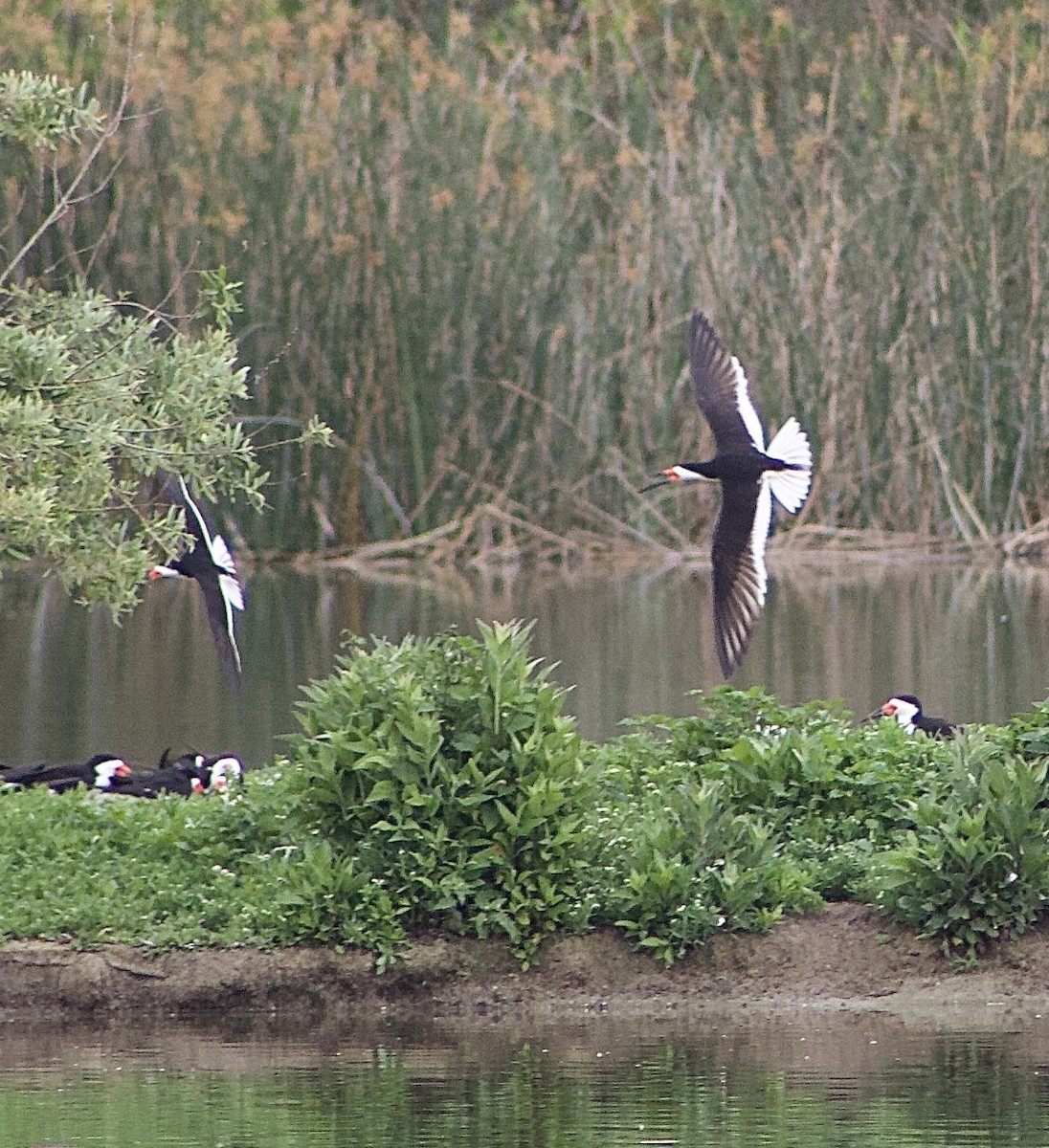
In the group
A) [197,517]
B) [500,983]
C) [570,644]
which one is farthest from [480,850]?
[570,644]

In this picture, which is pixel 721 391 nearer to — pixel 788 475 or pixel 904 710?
pixel 788 475

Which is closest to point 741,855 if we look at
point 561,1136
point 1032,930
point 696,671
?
point 1032,930

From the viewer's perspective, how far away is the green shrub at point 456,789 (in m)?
9.70

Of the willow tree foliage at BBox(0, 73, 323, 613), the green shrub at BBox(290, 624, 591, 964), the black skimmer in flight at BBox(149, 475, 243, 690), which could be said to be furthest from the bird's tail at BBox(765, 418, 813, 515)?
the green shrub at BBox(290, 624, 591, 964)

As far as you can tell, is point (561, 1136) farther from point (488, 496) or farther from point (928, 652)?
point (488, 496)

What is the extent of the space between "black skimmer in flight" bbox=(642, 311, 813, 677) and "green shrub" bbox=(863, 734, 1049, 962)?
4.71 metres

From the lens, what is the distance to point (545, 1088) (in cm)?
834

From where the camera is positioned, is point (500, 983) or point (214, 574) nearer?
point (500, 983)

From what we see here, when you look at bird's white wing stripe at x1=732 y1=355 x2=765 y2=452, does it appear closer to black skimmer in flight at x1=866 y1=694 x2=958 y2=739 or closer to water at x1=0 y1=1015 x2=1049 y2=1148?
black skimmer in flight at x1=866 y1=694 x2=958 y2=739

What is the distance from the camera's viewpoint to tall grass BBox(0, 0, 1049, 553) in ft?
78.1

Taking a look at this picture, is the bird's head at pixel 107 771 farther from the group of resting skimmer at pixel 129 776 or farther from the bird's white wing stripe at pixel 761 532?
the bird's white wing stripe at pixel 761 532

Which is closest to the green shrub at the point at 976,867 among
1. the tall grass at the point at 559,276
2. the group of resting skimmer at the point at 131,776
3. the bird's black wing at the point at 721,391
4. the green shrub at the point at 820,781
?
the green shrub at the point at 820,781

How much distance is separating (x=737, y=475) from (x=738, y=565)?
2.39 feet

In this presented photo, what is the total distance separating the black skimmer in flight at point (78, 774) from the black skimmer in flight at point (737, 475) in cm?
342
